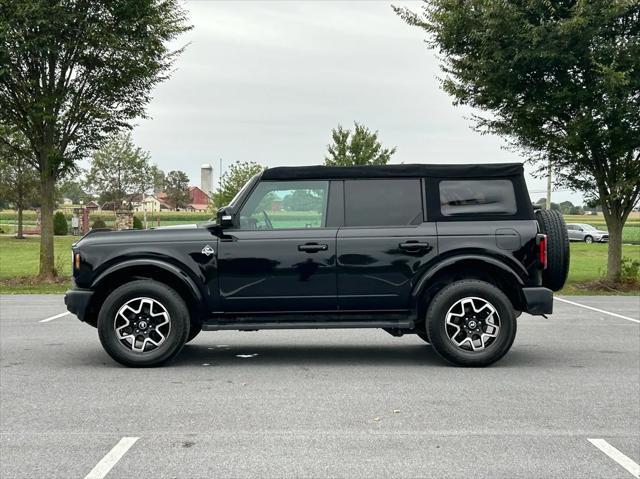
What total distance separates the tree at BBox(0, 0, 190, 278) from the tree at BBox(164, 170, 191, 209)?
10729 cm

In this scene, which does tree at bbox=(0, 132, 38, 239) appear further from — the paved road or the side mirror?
the side mirror

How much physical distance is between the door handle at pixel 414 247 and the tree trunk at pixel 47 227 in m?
12.5

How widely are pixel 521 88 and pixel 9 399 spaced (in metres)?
13.3

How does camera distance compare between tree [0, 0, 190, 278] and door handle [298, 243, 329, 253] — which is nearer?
door handle [298, 243, 329, 253]

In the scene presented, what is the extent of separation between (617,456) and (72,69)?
15.3 m

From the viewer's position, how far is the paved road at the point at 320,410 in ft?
13.6

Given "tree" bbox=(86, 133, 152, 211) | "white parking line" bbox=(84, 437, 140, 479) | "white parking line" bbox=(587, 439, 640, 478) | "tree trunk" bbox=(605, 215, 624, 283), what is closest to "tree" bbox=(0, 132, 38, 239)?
"tree" bbox=(86, 133, 152, 211)

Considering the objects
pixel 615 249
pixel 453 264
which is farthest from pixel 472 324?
pixel 615 249

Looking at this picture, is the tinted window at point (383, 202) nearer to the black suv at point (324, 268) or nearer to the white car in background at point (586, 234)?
the black suv at point (324, 268)

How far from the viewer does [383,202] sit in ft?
23.5

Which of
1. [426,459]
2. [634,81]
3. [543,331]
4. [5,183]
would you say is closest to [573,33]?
[634,81]

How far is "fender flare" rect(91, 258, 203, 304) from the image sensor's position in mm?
6871

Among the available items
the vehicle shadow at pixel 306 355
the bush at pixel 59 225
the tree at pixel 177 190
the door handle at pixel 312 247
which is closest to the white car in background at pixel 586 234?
the bush at pixel 59 225

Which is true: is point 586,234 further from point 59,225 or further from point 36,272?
point 36,272
